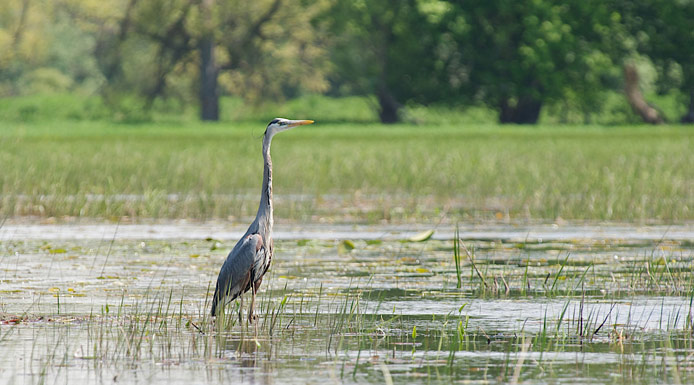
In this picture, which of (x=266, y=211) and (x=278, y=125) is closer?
(x=266, y=211)

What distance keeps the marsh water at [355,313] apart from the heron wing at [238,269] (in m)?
0.19

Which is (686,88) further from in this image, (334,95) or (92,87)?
(92,87)

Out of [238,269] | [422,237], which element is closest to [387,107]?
[422,237]

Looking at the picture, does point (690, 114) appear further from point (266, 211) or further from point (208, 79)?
point (266, 211)

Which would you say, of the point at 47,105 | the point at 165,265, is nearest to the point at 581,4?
the point at 47,105

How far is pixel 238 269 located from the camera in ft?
25.2

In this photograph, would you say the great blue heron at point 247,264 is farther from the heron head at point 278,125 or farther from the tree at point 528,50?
the tree at point 528,50

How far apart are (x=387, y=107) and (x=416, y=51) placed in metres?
2.45

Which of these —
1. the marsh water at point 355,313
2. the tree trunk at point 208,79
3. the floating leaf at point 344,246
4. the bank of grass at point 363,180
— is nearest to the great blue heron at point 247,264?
the marsh water at point 355,313

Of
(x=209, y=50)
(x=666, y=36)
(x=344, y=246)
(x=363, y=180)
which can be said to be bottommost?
(x=363, y=180)

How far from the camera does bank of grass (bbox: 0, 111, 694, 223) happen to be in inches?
585

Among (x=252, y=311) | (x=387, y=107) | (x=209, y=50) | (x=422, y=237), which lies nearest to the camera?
(x=252, y=311)

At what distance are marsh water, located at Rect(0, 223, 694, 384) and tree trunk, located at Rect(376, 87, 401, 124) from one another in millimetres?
34404

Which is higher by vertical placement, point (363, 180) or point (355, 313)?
point (355, 313)
